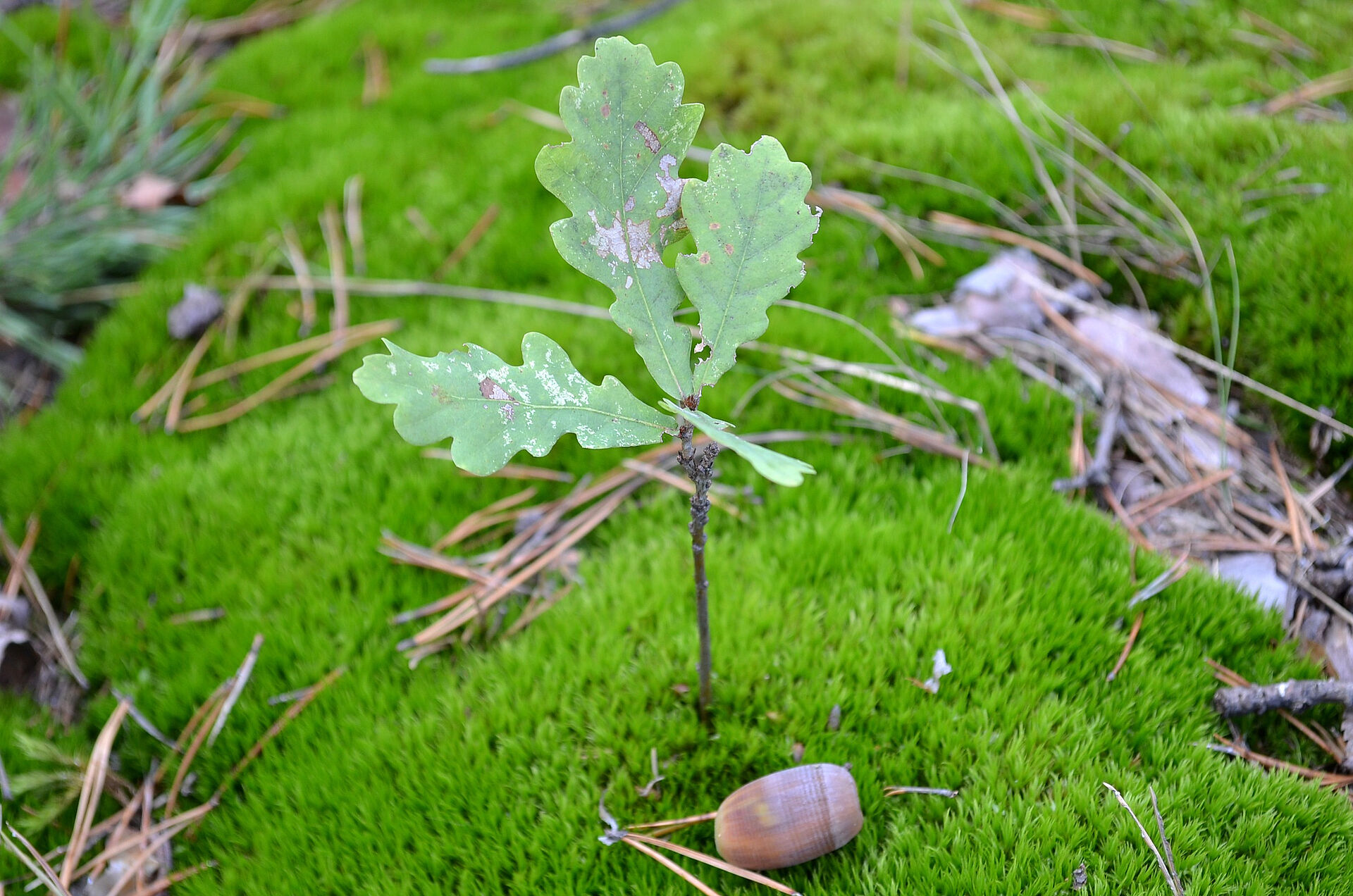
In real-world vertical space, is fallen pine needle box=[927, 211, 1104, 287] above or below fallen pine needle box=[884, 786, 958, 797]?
above

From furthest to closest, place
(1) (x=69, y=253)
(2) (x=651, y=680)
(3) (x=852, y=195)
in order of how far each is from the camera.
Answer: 1. (1) (x=69, y=253)
2. (3) (x=852, y=195)
3. (2) (x=651, y=680)

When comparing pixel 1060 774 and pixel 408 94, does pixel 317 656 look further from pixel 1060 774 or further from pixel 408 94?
pixel 408 94

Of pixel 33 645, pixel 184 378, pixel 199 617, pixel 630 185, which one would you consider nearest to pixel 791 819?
pixel 630 185

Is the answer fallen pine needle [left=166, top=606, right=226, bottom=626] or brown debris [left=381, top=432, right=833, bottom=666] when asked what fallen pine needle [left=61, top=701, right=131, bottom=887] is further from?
brown debris [left=381, top=432, right=833, bottom=666]

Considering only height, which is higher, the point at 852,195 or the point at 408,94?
the point at 408,94

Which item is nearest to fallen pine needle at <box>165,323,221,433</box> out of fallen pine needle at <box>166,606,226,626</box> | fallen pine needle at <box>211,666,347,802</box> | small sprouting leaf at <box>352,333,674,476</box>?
fallen pine needle at <box>166,606,226,626</box>

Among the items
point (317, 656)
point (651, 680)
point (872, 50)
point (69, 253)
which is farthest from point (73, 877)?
point (872, 50)

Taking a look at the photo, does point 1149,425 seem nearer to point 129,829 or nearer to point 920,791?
point 920,791
